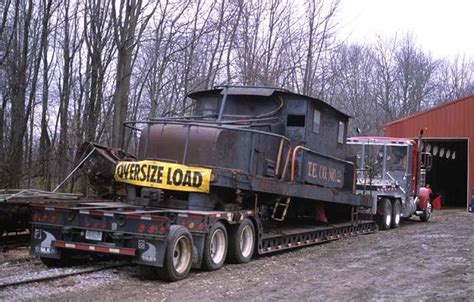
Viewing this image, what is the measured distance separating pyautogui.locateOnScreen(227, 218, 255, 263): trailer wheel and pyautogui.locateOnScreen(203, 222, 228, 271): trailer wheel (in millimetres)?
313

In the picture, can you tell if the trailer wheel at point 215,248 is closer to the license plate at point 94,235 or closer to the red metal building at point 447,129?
the license plate at point 94,235

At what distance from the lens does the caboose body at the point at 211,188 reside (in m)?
9.20

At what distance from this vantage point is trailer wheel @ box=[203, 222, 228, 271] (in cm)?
975

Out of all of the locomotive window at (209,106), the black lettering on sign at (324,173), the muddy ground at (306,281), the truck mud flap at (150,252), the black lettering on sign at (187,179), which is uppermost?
the locomotive window at (209,106)

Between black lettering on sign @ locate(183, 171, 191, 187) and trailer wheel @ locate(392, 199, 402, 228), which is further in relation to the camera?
trailer wheel @ locate(392, 199, 402, 228)

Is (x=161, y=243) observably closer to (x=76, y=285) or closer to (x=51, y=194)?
(x=76, y=285)

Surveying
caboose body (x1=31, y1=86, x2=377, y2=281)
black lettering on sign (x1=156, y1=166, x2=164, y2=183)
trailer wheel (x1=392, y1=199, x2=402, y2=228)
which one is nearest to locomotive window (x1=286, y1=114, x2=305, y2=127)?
caboose body (x1=31, y1=86, x2=377, y2=281)

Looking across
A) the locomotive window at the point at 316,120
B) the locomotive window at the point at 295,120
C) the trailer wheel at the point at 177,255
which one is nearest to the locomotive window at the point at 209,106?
the locomotive window at the point at 295,120

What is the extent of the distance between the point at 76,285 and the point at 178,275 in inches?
60.8

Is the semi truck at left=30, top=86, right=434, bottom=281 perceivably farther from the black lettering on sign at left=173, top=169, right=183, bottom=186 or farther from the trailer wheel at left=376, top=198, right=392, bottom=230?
the trailer wheel at left=376, top=198, right=392, bottom=230

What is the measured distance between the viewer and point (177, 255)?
30.2 feet

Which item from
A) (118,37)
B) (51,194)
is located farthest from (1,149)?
(51,194)

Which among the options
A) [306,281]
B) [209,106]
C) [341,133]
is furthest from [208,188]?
[341,133]

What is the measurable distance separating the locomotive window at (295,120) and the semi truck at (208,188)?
0.02m
